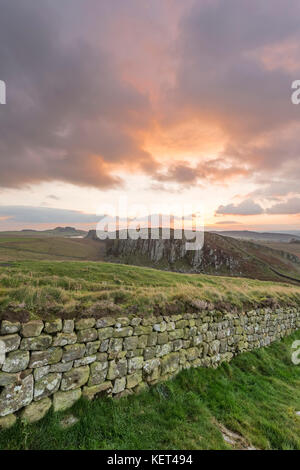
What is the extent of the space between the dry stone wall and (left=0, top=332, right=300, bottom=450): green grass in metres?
0.28

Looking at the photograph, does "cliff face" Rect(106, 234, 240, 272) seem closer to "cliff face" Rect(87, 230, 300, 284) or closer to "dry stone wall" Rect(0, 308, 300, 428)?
"cliff face" Rect(87, 230, 300, 284)

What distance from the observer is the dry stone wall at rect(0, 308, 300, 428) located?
181 inches

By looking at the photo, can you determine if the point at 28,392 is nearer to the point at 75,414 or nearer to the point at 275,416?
the point at 75,414

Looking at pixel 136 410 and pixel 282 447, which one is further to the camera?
pixel 136 410

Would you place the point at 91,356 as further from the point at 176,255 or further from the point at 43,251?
the point at 43,251

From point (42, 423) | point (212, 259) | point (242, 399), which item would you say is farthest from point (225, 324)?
point (212, 259)

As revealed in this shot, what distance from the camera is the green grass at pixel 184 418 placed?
4469mm

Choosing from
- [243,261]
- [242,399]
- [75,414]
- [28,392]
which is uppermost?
[28,392]

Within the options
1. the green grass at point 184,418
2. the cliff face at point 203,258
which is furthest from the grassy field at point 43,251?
the green grass at point 184,418

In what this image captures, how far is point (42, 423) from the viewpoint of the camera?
460 cm

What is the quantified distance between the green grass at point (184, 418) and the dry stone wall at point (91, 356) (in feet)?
0.91

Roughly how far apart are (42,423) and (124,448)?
6.05 ft

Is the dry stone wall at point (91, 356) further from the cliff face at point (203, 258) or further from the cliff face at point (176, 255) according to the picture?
the cliff face at point (176, 255)

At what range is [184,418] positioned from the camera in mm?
5637
